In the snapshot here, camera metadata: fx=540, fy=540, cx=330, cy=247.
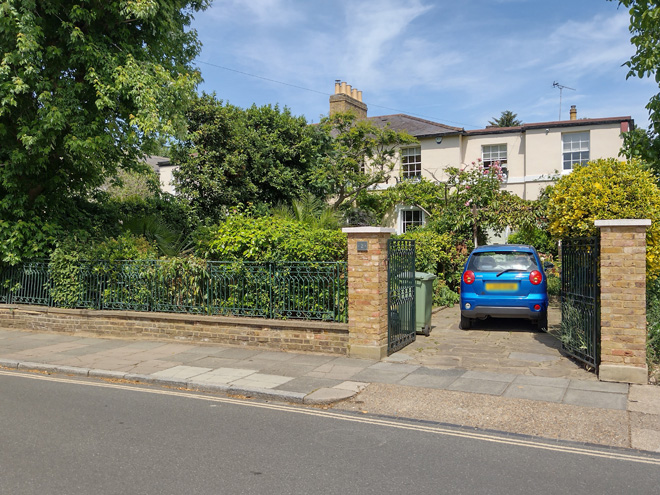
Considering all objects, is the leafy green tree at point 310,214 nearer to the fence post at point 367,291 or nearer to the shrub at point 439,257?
the shrub at point 439,257

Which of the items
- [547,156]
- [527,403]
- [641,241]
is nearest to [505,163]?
[547,156]

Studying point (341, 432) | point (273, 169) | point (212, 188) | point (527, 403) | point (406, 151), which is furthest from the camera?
point (406, 151)

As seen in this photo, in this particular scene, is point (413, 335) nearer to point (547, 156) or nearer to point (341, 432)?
point (341, 432)

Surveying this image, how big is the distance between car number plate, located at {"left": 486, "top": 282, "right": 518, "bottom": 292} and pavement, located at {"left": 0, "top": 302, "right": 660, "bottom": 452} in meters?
0.95

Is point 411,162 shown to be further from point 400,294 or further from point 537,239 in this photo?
point 400,294

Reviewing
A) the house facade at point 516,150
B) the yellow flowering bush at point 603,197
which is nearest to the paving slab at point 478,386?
the yellow flowering bush at point 603,197

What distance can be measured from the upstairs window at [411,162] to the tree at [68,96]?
12.9 m

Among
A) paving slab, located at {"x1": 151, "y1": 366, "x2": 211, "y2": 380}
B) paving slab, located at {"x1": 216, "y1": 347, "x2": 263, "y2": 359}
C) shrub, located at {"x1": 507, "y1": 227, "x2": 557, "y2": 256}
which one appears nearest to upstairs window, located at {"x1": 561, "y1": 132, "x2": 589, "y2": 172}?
shrub, located at {"x1": 507, "y1": 227, "x2": 557, "y2": 256}

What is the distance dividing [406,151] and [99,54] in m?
15.5

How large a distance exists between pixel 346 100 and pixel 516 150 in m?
8.26

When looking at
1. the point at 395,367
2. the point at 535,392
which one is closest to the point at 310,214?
the point at 395,367

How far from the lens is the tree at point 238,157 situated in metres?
17.3

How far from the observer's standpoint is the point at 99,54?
11312 mm

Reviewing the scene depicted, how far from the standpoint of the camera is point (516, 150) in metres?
22.6
